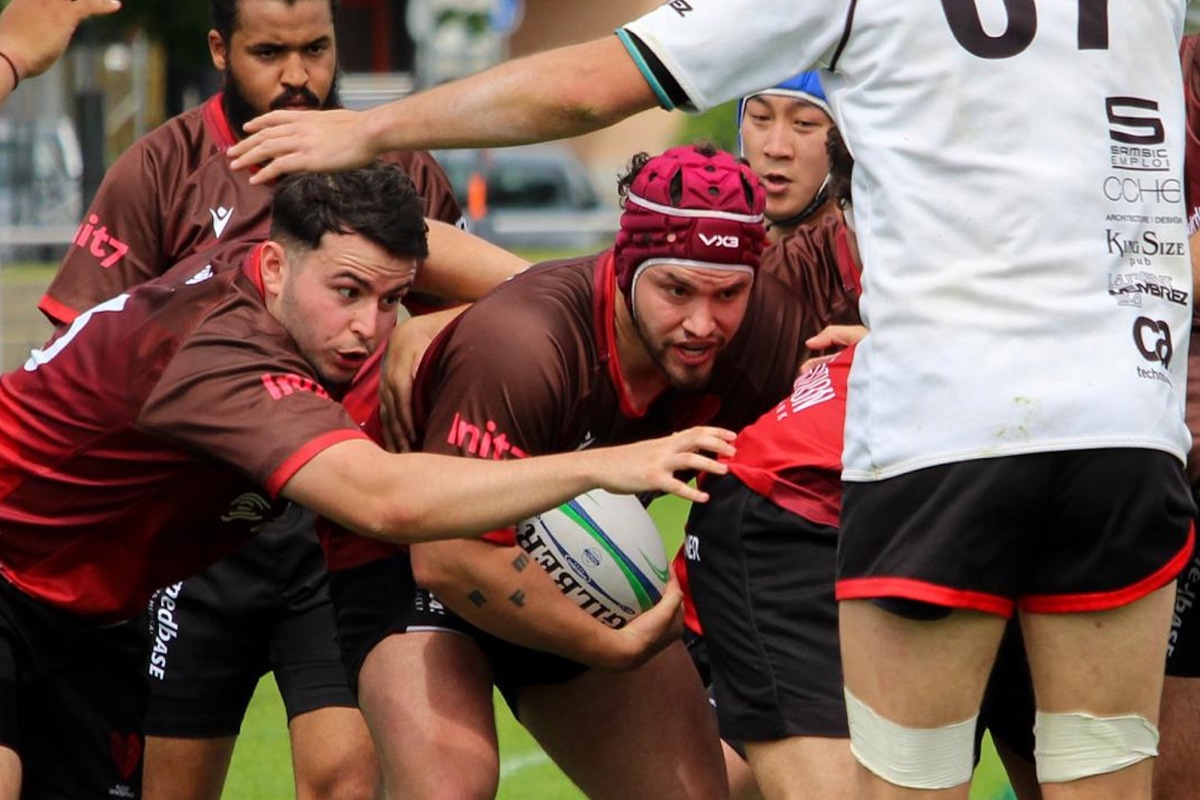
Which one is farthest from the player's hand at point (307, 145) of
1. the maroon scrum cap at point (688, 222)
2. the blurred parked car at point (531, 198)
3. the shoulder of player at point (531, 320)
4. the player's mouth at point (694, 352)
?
the blurred parked car at point (531, 198)

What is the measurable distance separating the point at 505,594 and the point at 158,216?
6.06ft

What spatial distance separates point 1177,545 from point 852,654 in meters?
0.59

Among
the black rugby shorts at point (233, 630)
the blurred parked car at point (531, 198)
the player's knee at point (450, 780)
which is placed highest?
the player's knee at point (450, 780)

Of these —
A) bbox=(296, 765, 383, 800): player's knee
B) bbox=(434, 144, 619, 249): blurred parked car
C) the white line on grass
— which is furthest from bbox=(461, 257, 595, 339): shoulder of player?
bbox=(434, 144, 619, 249): blurred parked car

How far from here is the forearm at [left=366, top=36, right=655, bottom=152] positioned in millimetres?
3506

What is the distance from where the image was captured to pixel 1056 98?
131 inches

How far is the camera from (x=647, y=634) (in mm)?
4688

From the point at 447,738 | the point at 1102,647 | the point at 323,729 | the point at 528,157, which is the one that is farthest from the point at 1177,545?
the point at 528,157

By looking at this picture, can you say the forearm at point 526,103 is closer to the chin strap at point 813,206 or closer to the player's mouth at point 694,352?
the player's mouth at point 694,352

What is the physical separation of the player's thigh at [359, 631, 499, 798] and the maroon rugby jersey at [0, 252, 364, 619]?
479 millimetres

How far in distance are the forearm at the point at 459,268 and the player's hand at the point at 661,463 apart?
1.48 m

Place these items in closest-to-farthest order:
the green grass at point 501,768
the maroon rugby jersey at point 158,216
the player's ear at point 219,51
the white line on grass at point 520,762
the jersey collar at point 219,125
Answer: the maroon rugby jersey at point 158,216, the jersey collar at point 219,125, the player's ear at point 219,51, the green grass at point 501,768, the white line on grass at point 520,762

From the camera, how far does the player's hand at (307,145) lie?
3715 millimetres

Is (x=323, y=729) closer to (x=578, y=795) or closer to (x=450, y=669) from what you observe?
(x=450, y=669)
